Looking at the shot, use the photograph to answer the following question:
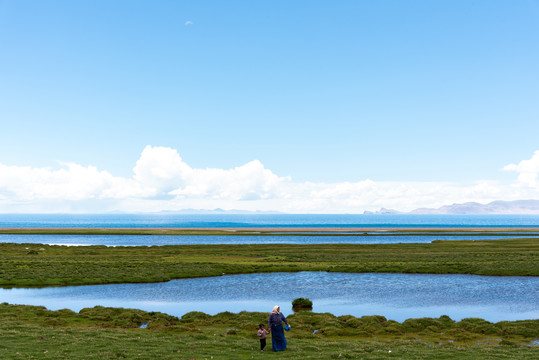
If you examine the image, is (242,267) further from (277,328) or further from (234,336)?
(277,328)

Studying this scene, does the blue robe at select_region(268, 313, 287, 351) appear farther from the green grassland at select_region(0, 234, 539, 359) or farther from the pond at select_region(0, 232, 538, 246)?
the pond at select_region(0, 232, 538, 246)

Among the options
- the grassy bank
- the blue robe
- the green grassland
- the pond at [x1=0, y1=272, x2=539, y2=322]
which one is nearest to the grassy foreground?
the green grassland

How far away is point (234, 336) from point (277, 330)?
610 centimetres

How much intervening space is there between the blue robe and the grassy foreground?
497mm

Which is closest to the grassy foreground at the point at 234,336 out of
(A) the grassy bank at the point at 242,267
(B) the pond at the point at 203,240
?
(A) the grassy bank at the point at 242,267

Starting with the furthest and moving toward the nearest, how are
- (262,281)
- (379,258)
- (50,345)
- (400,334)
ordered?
(379,258) → (262,281) → (400,334) → (50,345)

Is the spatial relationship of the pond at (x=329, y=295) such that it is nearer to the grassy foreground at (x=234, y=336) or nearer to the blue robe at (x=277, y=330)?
the grassy foreground at (x=234, y=336)

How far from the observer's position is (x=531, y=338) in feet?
93.1

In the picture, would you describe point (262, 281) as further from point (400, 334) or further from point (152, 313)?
point (400, 334)

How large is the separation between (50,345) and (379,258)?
6551cm

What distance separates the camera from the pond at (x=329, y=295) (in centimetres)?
3908

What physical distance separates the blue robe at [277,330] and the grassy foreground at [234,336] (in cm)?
50

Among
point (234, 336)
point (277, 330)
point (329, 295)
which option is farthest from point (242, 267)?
point (277, 330)

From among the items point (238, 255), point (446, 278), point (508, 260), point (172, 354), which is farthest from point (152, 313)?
point (508, 260)
